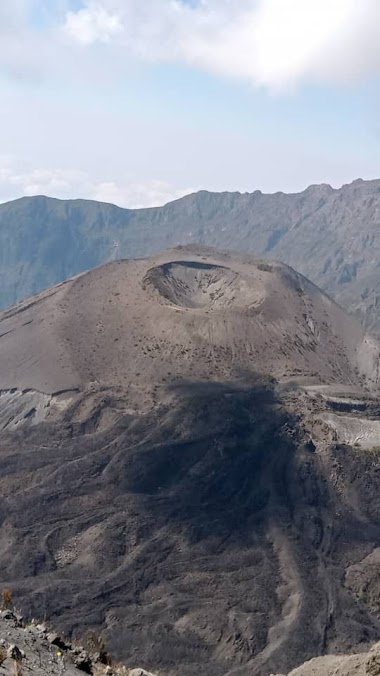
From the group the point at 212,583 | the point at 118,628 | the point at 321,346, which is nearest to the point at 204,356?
the point at 321,346

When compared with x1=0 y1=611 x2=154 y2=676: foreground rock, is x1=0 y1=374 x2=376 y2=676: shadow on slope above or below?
below

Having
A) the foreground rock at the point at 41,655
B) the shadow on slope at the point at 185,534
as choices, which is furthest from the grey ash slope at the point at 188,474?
the foreground rock at the point at 41,655

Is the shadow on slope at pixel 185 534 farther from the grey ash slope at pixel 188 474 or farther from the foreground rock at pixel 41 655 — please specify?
the foreground rock at pixel 41 655

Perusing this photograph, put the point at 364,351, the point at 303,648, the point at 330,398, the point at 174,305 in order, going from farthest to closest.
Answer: the point at 364,351 → the point at 174,305 → the point at 330,398 → the point at 303,648

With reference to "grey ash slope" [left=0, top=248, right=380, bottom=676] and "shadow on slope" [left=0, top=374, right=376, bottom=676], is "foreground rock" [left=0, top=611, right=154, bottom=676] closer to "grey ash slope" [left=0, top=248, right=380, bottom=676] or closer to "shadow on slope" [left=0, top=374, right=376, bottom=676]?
"grey ash slope" [left=0, top=248, right=380, bottom=676]

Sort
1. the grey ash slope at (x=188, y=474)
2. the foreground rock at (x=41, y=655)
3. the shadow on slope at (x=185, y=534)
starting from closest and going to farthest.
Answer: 1. the foreground rock at (x=41, y=655)
2. the shadow on slope at (x=185, y=534)
3. the grey ash slope at (x=188, y=474)

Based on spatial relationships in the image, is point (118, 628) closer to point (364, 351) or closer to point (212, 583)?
point (212, 583)

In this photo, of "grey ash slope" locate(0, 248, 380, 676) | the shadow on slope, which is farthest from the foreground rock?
the shadow on slope

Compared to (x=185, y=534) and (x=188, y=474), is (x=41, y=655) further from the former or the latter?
(x=188, y=474)
